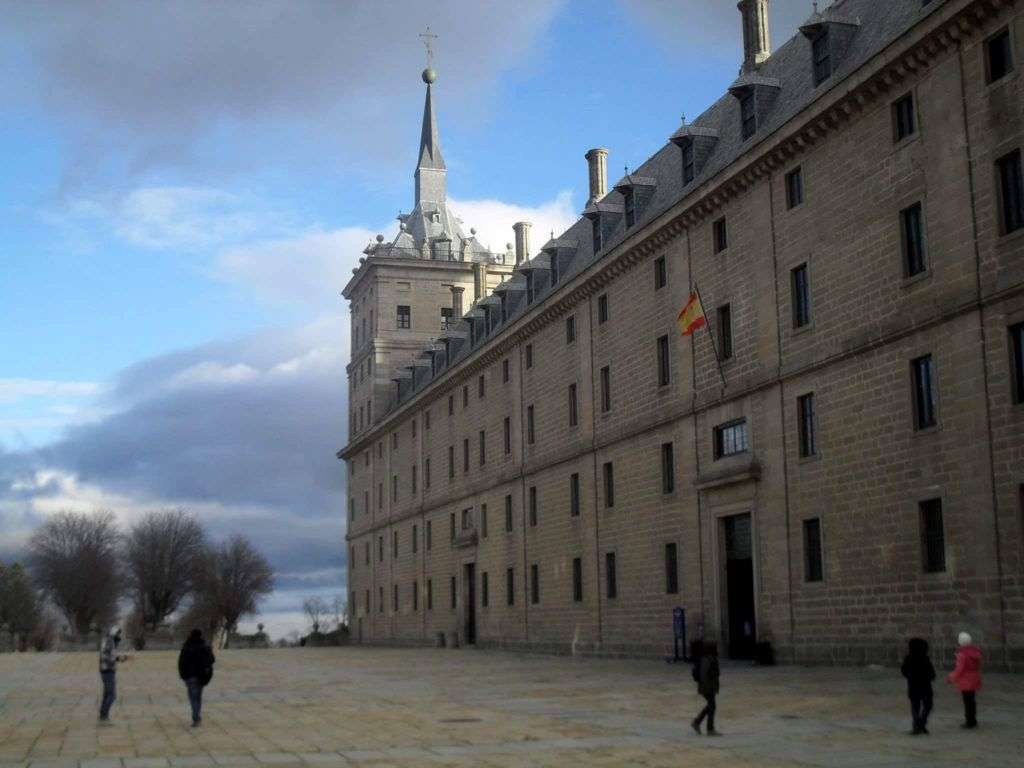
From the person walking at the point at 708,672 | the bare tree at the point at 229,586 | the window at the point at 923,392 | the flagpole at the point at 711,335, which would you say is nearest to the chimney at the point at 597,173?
the flagpole at the point at 711,335

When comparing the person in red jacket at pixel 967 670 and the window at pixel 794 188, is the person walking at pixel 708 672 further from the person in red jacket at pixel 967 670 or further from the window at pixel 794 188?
the window at pixel 794 188

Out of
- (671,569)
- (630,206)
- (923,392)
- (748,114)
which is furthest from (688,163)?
(923,392)

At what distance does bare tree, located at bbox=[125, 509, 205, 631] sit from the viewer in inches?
4464

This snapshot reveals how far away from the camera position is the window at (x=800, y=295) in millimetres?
32000

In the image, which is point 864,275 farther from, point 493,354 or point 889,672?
point 493,354

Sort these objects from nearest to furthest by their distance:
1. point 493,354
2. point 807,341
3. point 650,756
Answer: point 650,756, point 807,341, point 493,354

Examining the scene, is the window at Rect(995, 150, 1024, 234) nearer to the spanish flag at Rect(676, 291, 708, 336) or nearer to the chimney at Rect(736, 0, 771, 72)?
the spanish flag at Rect(676, 291, 708, 336)

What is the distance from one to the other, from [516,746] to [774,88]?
2374cm

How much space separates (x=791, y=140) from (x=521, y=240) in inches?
1649

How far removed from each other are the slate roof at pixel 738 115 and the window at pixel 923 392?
22.4 ft

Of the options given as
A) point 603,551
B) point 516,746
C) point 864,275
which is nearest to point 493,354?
point 603,551

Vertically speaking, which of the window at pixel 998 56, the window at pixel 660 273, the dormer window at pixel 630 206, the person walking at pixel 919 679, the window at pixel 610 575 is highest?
the dormer window at pixel 630 206

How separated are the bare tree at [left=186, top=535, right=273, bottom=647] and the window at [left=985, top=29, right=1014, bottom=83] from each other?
99.0m

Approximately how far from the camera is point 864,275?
29.3 meters
